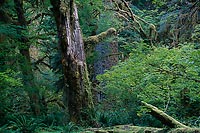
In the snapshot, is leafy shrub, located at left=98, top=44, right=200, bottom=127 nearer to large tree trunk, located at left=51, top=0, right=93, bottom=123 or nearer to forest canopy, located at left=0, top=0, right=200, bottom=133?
forest canopy, located at left=0, top=0, right=200, bottom=133

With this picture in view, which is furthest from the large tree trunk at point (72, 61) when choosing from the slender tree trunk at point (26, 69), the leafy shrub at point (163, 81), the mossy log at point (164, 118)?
the mossy log at point (164, 118)

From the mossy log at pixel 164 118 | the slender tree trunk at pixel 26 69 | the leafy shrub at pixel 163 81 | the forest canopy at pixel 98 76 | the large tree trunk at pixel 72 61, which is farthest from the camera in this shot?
the slender tree trunk at pixel 26 69

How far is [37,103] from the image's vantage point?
10992 millimetres

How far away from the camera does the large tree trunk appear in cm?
810

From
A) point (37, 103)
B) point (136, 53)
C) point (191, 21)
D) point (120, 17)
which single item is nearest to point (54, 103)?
point (37, 103)

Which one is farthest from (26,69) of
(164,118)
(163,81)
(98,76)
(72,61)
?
(164,118)

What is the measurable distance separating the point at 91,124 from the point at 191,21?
16.4ft

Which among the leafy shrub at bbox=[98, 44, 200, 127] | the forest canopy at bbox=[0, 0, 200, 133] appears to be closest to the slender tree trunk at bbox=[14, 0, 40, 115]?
the forest canopy at bbox=[0, 0, 200, 133]

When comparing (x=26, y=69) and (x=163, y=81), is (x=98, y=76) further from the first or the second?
(x=163, y=81)

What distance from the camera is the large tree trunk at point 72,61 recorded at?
810 centimetres

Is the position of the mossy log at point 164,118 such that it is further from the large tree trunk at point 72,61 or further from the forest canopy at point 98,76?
the large tree trunk at point 72,61

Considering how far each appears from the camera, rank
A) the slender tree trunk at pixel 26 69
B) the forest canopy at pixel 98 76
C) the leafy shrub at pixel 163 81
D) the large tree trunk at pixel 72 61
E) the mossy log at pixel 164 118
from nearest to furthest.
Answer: the mossy log at pixel 164 118, the leafy shrub at pixel 163 81, the forest canopy at pixel 98 76, the large tree trunk at pixel 72 61, the slender tree trunk at pixel 26 69

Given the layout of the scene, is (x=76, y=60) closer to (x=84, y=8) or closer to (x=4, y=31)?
(x=4, y=31)

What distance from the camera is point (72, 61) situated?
8.12 m
